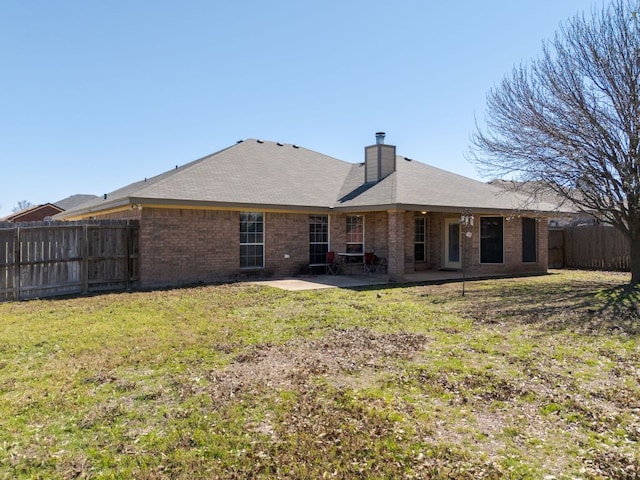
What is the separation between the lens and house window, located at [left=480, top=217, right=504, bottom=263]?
1617 cm

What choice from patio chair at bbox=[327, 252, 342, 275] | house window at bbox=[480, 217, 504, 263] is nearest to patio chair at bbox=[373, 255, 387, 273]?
patio chair at bbox=[327, 252, 342, 275]

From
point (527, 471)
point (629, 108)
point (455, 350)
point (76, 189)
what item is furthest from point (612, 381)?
point (76, 189)

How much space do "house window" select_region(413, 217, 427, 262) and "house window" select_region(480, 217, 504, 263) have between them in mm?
2144

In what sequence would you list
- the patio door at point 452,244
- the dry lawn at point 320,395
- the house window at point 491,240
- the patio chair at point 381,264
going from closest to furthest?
1. the dry lawn at point 320,395
2. the patio chair at point 381,264
3. the house window at point 491,240
4. the patio door at point 452,244

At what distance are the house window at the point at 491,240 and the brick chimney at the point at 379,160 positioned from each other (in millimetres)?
4083

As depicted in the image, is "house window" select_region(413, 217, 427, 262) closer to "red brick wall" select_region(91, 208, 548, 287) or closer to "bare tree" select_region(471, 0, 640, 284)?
"red brick wall" select_region(91, 208, 548, 287)

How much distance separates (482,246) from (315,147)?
9272 millimetres

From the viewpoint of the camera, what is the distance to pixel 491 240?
1620 cm

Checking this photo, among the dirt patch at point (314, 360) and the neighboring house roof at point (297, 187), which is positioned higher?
the neighboring house roof at point (297, 187)

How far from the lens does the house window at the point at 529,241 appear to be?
54.2 ft

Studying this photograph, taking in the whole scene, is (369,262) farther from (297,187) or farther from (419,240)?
(297,187)

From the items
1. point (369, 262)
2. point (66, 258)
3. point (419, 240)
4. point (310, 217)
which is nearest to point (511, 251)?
point (419, 240)

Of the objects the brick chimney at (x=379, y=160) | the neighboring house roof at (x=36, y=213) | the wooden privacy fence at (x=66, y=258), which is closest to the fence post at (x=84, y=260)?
the wooden privacy fence at (x=66, y=258)

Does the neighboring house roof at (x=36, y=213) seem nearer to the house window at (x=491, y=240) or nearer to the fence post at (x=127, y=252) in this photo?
the fence post at (x=127, y=252)
